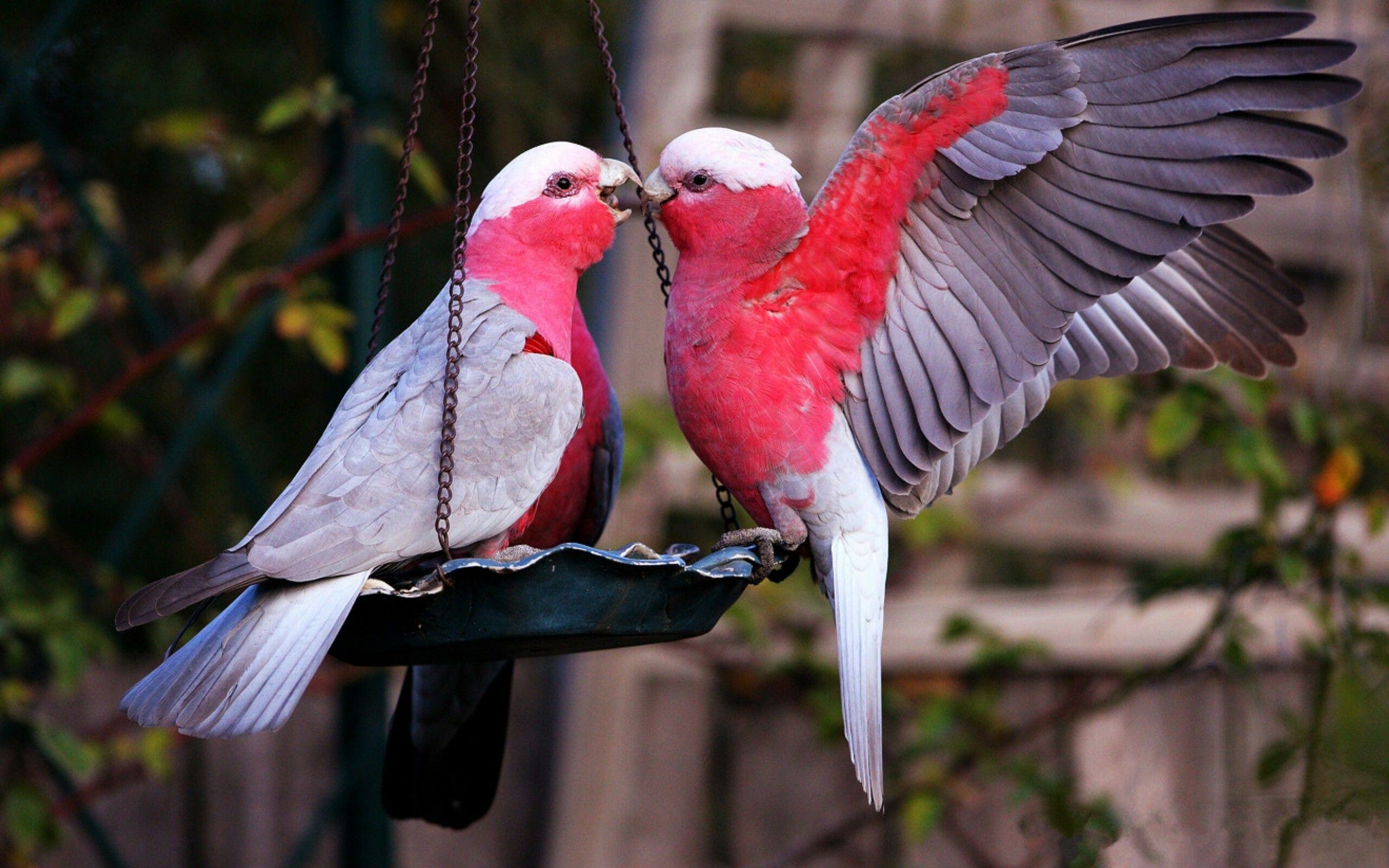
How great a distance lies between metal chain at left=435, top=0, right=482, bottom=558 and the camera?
181 cm

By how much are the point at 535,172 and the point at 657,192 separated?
22 cm

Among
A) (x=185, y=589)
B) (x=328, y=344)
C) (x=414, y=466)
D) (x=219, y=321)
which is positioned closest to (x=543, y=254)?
(x=414, y=466)

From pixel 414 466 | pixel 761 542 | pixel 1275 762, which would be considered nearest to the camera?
pixel 414 466

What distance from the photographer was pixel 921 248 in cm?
220

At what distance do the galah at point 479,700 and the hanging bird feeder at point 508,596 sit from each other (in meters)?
0.38

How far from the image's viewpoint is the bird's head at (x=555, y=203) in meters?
2.14

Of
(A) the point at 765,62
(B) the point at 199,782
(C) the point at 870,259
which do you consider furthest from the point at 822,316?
(A) the point at 765,62

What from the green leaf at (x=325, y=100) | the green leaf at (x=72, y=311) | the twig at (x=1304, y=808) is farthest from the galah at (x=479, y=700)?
the green leaf at (x=72, y=311)

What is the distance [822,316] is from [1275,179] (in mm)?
755

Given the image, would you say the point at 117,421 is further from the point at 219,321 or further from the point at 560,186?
the point at 560,186

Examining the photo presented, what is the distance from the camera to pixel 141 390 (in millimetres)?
4785

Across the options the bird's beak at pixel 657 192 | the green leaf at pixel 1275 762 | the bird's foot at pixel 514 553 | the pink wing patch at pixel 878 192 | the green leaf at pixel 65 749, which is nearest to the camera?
the bird's foot at pixel 514 553

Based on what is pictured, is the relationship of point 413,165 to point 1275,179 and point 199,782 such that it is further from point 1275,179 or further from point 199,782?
point 199,782

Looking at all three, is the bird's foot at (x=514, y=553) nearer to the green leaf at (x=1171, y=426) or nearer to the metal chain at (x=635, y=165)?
the metal chain at (x=635, y=165)
